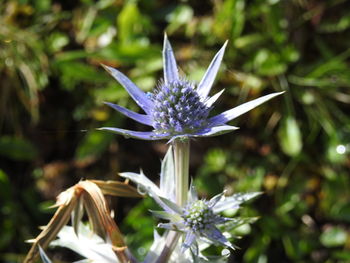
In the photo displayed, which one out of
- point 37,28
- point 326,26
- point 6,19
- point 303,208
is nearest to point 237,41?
point 326,26

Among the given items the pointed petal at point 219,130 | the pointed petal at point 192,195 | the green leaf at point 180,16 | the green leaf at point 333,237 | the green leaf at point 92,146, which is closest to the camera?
the pointed petal at point 219,130

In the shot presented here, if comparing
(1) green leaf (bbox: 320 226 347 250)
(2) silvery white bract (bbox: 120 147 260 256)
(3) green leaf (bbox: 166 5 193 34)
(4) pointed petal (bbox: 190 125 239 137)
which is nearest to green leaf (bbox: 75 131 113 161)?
(3) green leaf (bbox: 166 5 193 34)

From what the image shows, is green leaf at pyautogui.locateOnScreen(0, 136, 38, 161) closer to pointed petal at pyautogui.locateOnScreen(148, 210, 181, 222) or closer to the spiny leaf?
the spiny leaf

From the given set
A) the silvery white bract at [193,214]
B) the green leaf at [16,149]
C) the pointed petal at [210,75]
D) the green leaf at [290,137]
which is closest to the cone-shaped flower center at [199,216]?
the silvery white bract at [193,214]

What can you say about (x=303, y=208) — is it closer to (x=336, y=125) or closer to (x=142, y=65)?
(x=336, y=125)

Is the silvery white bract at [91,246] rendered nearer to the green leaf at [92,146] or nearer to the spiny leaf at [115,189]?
the spiny leaf at [115,189]

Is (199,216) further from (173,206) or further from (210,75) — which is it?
(210,75)
